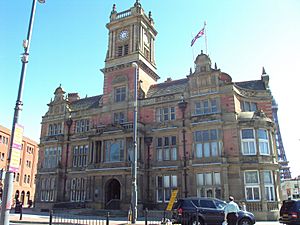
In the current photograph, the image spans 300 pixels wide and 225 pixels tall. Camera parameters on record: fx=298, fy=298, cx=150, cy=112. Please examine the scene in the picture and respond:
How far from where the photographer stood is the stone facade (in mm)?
29438

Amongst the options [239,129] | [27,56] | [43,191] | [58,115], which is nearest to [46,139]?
[58,115]

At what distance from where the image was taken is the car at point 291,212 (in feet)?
59.8

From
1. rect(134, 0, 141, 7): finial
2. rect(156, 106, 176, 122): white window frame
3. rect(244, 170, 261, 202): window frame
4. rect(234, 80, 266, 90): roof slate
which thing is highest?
rect(134, 0, 141, 7): finial

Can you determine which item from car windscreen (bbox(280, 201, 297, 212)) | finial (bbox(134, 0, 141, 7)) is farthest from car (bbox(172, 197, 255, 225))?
finial (bbox(134, 0, 141, 7))

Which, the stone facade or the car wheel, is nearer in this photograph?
the car wheel

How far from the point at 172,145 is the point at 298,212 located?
16.3 m

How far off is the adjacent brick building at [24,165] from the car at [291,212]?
179 feet

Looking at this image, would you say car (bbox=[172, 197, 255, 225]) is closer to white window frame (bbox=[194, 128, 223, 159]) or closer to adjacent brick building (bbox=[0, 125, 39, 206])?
white window frame (bbox=[194, 128, 223, 159])

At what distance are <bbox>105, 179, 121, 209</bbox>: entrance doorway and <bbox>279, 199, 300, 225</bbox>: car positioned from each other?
18.1 metres

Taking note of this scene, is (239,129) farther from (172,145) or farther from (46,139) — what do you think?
(46,139)

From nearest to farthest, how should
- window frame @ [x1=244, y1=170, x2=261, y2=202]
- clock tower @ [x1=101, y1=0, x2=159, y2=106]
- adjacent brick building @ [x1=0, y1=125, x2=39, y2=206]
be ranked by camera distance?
window frame @ [x1=244, y1=170, x2=261, y2=202] → clock tower @ [x1=101, y1=0, x2=159, y2=106] → adjacent brick building @ [x1=0, y1=125, x2=39, y2=206]

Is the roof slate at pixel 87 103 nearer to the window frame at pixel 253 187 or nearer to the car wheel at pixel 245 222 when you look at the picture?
the window frame at pixel 253 187

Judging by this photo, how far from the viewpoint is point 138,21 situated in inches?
1576

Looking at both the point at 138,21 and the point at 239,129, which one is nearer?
the point at 239,129
